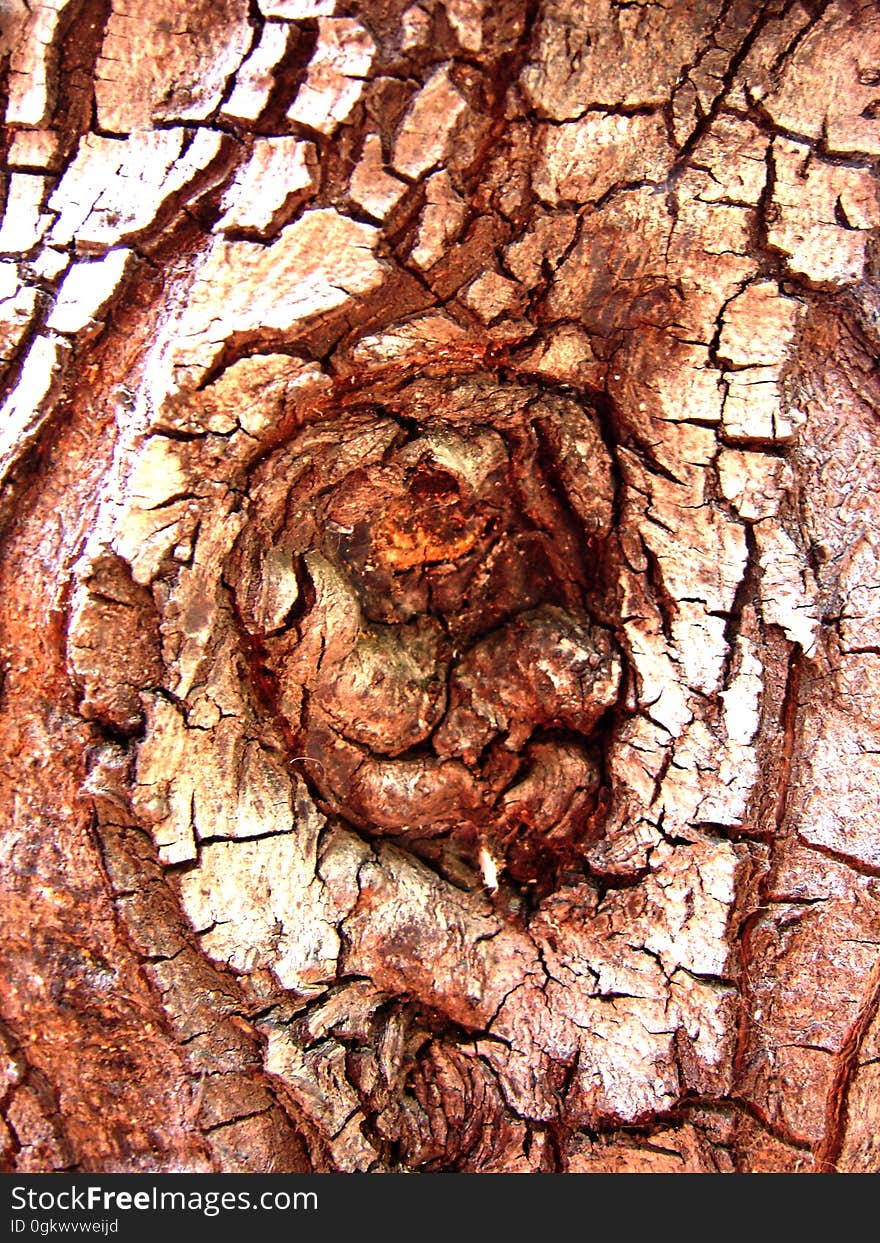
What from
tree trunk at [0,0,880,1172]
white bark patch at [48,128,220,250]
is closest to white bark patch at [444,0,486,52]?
tree trunk at [0,0,880,1172]

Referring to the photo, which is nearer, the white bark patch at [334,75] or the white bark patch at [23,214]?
the white bark patch at [334,75]

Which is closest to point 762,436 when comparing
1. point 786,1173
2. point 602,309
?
point 602,309

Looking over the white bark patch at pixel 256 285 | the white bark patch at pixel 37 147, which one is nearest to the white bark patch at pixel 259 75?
the white bark patch at pixel 256 285

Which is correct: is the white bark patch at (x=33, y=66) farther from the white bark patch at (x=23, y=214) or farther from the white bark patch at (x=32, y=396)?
the white bark patch at (x=32, y=396)

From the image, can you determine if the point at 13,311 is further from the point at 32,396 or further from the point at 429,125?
the point at 429,125

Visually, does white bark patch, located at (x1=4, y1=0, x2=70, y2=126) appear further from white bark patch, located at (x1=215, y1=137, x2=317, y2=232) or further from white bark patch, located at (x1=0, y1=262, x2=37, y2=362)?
white bark patch, located at (x1=215, y1=137, x2=317, y2=232)

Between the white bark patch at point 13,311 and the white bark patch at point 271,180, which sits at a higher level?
the white bark patch at point 271,180

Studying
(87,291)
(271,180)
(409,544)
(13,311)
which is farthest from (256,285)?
(409,544)
